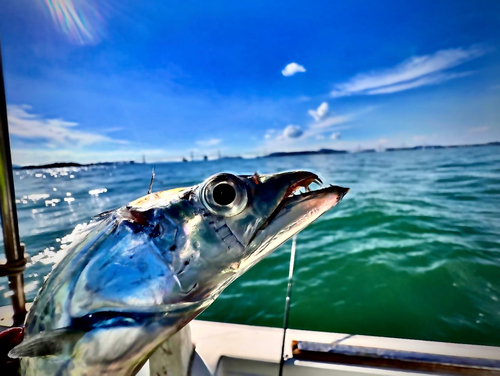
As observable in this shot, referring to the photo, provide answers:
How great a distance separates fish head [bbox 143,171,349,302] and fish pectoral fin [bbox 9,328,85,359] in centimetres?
26

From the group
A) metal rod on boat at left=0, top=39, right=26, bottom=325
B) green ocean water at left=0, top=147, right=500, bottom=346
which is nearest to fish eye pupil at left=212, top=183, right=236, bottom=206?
green ocean water at left=0, top=147, right=500, bottom=346

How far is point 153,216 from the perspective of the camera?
0.72 meters

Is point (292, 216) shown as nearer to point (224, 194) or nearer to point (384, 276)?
point (224, 194)

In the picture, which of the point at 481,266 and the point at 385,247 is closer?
the point at 481,266

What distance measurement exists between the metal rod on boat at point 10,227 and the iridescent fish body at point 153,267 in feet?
4.23

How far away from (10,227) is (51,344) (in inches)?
59.7

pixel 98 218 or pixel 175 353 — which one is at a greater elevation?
pixel 98 218

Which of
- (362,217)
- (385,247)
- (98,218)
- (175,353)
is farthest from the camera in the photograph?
(362,217)

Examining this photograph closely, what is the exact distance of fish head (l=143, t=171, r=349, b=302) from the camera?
68cm

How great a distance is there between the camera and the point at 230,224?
70 centimetres

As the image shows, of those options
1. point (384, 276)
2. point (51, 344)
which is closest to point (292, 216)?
point (51, 344)

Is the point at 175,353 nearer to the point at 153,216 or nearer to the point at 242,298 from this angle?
the point at 153,216

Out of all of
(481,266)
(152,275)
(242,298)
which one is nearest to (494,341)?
(481,266)

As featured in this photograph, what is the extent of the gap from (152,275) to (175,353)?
3.16 ft
